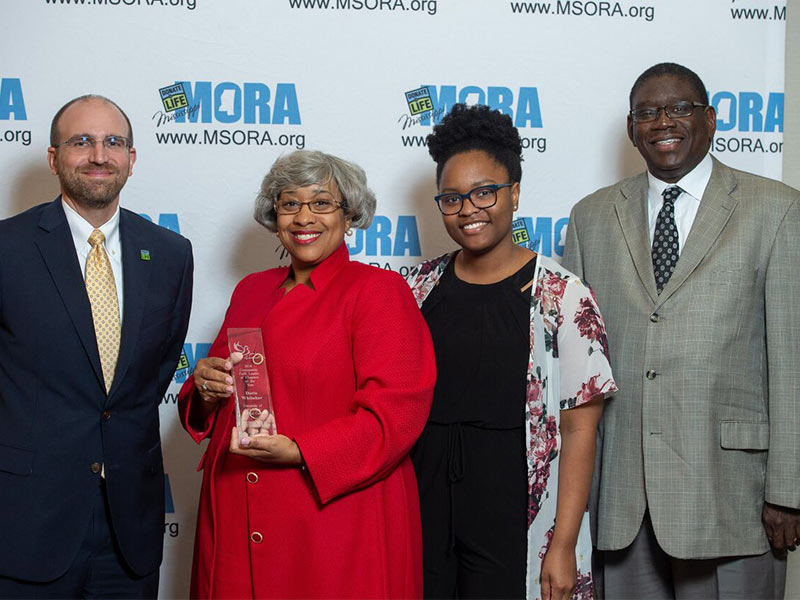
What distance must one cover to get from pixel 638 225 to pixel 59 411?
161 cm

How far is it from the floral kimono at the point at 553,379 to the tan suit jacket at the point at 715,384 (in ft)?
0.78

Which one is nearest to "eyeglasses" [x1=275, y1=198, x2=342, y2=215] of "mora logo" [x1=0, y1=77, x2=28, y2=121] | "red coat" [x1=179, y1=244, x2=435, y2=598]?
"red coat" [x1=179, y1=244, x2=435, y2=598]

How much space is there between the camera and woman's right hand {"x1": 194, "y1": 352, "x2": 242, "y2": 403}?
1783mm

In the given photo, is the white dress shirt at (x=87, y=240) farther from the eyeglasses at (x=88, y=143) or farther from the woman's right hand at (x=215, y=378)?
the woman's right hand at (x=215, y=378)

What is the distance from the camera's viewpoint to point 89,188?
6.89ft

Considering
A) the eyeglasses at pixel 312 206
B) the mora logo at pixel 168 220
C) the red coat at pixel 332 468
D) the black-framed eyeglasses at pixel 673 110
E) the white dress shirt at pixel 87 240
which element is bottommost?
the red coat at pixel 332 468

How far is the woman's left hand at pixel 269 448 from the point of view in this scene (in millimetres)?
1683

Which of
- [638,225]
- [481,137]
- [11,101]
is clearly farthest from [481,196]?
[11,101]

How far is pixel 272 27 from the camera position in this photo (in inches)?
115

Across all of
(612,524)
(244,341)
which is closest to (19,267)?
(244,341)

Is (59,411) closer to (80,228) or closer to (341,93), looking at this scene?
(80,228)

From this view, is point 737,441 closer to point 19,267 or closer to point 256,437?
point 256,437

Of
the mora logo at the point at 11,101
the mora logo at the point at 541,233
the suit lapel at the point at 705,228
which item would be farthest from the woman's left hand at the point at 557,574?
the mora logo at the point at 11,101

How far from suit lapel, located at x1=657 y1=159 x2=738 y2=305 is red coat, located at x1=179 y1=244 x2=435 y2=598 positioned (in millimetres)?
Answer: 745
